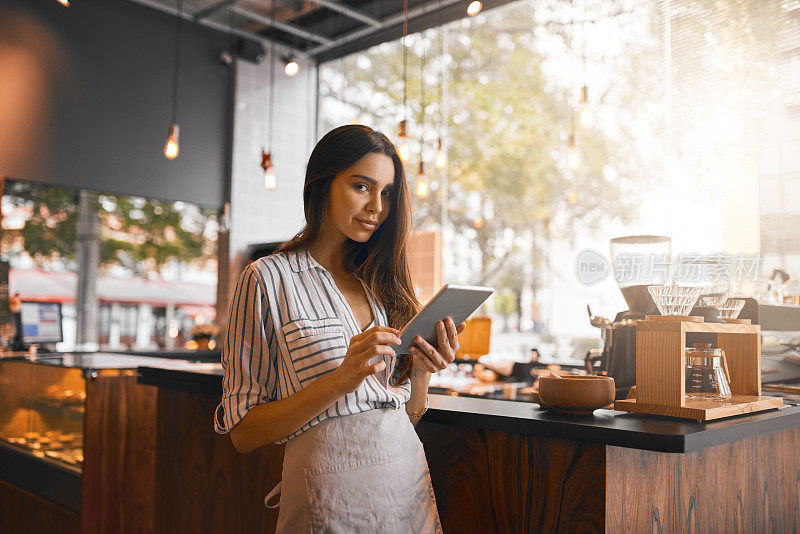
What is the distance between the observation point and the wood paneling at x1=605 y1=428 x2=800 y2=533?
151 centimetres

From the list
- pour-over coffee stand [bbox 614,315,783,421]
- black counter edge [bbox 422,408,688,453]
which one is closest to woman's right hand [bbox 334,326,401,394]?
A: black counter edge [bbox 422,408,688,453]

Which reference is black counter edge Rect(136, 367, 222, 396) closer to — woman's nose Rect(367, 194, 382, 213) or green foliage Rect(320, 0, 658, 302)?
woman's nose Rect(367, 194, 382, 213)

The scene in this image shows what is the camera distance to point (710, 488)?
71.6 inches

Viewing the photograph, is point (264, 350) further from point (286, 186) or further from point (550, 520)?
point (286, 186)

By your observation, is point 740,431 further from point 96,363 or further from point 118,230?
point 118,230

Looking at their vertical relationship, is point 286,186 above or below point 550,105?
below

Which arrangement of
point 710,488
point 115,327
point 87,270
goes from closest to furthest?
point 710,488 < point 87,270 < point 115,327

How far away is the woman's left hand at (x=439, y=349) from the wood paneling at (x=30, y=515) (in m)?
2.55

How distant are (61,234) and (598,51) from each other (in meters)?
4.80

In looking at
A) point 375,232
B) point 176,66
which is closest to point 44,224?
point 176,66

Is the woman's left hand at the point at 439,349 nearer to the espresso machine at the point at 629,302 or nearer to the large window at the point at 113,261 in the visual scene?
A: the espresso machine at the point at 629,302

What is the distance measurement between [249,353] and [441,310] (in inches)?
16.4

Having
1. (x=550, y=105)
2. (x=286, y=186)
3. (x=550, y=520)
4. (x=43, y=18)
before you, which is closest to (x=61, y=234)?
(x=43, y=18)

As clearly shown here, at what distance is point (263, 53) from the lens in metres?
6.57
